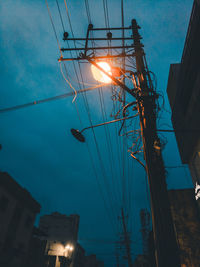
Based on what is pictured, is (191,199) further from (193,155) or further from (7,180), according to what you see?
(7,180)

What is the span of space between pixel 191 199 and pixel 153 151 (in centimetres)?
771

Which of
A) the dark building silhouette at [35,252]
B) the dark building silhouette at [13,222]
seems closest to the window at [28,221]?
the dark building silhouette at [13,222]

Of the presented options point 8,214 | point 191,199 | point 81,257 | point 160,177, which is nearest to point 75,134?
point 160,177

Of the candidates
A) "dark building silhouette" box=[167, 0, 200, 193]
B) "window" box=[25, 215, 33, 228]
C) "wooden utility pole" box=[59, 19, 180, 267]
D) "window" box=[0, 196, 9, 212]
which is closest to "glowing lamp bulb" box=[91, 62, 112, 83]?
"wooden utility pole" box=[59, 19, 180, 267]

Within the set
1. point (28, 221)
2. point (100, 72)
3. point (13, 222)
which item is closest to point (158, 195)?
point (100, 72)

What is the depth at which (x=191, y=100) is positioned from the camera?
8.98 meters

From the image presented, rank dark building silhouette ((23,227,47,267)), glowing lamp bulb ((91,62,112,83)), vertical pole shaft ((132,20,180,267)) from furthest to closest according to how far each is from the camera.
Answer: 1. dark building silhouette ((23,227,47,267))
2. glowing lamp bulb ((91,62,112,83))
3. vertical pole shaft ((132,20,180,267))

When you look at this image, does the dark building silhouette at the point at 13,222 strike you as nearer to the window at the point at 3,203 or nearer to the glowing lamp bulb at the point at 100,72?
the window at the point at 3,203

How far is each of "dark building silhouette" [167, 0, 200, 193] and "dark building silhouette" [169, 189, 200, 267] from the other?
3.71 feet

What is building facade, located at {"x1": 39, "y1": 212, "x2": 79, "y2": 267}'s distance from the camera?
1296 inches

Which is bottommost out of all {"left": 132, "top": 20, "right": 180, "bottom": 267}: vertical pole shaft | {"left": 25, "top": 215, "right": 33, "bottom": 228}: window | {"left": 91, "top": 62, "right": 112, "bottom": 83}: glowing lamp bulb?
{"left": 132, "top": 20, "right": 180, "bottom": 267}: vertical pole shaft

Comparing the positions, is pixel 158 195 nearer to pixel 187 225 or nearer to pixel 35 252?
pixel 187 225

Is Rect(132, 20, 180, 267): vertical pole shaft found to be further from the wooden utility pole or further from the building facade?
the building facade

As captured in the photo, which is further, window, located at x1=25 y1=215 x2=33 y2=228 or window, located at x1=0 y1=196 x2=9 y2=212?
window, located at x1=25 y1=215 x2=33 y2=228
